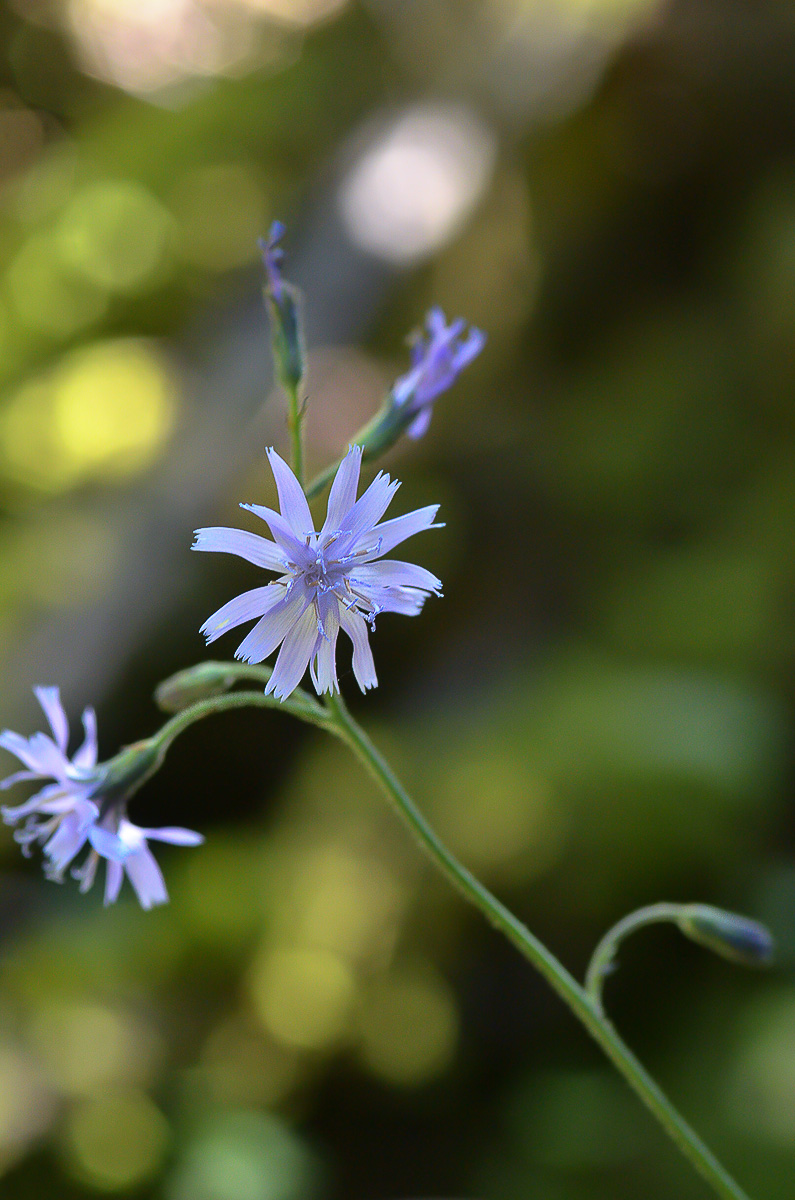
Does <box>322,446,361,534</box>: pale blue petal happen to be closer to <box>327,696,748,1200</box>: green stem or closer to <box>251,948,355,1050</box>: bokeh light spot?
<box>327,696,748,1200</box>: green stem

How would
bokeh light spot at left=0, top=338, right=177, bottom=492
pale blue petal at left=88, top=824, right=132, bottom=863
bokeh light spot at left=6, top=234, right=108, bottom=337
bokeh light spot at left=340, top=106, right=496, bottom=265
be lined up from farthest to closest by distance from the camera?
1. bokeh light spot at left=6, top=234, right=108, bottom=337
2. bokeh light spot at left=340, top=106, right=496, bottom=265
3. bokeh light spot at left=0, top=338, right=177, bottom=492
4. pale blue petal at left=88, top=824, right=132, bottom=863

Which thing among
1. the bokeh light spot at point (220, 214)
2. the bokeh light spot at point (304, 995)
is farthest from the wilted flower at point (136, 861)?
the bokeh light spot at point (220, 214)

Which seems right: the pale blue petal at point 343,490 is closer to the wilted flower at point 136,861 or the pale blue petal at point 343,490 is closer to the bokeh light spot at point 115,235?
the wilted flower at point 136,861

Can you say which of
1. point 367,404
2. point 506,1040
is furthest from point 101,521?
point 506,1040

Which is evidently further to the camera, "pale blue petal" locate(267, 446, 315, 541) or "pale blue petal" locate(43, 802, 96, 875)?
"pale blue petal" locate(43, 802, 96, 875)

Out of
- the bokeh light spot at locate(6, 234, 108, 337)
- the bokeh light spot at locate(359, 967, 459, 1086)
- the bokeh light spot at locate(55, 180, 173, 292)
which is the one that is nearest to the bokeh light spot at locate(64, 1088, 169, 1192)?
the bokeh light spot at locate(359, 967, 459, 1086)

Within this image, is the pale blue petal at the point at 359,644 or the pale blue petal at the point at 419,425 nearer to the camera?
the pale blue petal at the point at 359,644
